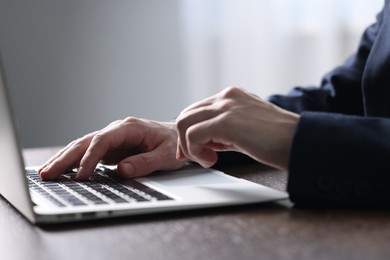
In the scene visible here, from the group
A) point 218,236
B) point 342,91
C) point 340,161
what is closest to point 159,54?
point 342,91


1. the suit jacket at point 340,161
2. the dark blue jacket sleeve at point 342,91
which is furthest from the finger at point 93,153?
the dark blue jacket sleeve at point 342,91

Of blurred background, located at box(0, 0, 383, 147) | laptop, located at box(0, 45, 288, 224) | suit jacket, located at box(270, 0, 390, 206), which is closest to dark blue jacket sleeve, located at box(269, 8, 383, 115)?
laptop, located at box(0, 45, 288, 224)

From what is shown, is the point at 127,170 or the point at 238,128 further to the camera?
the point at 127,170

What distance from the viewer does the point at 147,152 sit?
1.10m

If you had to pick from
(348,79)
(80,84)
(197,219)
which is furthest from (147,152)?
(80,84)

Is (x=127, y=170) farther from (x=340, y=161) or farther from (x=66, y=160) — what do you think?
(x=340, y=161)

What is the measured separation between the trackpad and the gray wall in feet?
6.61

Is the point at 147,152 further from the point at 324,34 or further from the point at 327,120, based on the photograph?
the point at 324,34

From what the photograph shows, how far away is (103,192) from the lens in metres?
0.91

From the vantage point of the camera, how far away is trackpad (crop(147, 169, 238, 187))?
98 centimetres

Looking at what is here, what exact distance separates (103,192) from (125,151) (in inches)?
11.0

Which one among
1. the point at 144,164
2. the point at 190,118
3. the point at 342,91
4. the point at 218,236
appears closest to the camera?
the point at 218,236

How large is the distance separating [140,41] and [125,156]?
194 centimetres

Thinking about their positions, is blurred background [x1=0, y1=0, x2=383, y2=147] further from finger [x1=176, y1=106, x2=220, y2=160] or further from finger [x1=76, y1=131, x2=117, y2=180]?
finger [x1=176, y1=106, x2=220, y2=160]
